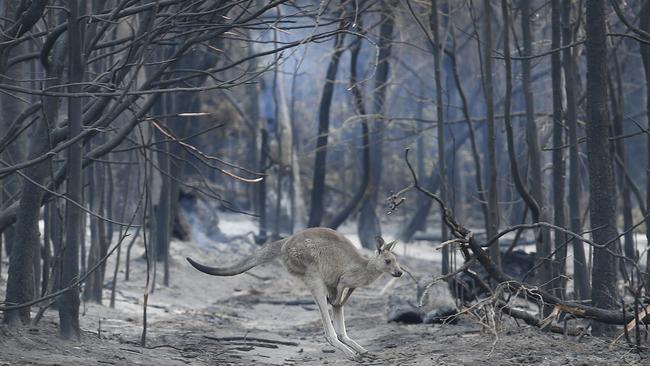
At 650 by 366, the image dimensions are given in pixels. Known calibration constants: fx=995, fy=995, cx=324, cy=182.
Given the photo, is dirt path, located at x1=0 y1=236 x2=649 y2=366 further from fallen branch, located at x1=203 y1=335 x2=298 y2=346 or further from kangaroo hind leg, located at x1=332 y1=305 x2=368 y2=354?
kangaroo hind leg, located at x1=332 y1=305 x2=368 y2=354

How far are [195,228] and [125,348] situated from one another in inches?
648

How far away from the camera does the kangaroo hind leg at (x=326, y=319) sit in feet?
32.1

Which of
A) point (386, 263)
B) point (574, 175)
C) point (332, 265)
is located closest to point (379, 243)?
point (386, 263)

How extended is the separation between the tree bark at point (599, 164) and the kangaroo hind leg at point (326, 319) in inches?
93.9

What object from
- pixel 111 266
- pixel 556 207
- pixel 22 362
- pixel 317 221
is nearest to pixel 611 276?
pixel 556 207

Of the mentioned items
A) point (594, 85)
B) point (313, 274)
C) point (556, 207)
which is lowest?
point (313, 274)

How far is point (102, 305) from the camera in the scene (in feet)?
42.2

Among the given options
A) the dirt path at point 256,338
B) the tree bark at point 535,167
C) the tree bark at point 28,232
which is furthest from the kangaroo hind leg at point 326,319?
→ the tree bark at point 28,232

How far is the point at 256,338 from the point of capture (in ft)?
36.1

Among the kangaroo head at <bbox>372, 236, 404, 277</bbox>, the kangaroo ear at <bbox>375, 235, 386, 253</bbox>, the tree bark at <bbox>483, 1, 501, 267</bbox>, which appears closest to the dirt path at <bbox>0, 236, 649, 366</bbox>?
the kangaroo head at <bbox>372, 236, 404, 277</bbox>

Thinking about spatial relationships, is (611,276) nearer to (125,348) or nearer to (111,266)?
(125,348)

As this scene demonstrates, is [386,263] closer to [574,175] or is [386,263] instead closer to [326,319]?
[326,319]

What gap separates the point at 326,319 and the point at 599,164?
3.09 metres

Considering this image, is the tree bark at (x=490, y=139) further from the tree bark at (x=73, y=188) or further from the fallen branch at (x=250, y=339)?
the tree bark at (x=73, y=188)
